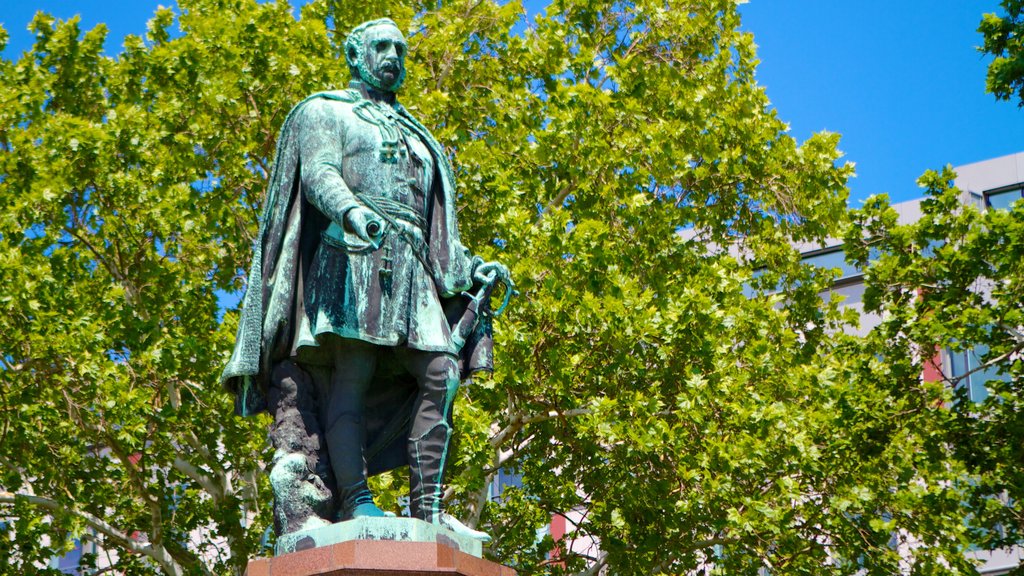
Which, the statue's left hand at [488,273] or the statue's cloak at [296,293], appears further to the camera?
the statue's left hand at [488,273]

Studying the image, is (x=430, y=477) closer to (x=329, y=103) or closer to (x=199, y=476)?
(x=329, y=103)

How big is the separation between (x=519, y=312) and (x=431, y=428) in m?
10.6

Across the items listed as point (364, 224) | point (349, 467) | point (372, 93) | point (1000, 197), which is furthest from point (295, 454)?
point (1000, 197)

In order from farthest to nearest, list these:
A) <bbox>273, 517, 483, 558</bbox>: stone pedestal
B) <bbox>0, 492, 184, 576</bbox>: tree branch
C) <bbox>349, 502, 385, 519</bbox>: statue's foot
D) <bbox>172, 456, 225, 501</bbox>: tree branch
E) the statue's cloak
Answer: <bbox>172, 456, 225, 501</bbox>: tree branch, <bbox>0, 492, 184, 576</bbox>: tree branch, the statue's cloak, <bbox>349, 502, 385, 519</bbox>: statue's foot, <bbox>273, 517, 483, 558</bbox>: stone pedestal

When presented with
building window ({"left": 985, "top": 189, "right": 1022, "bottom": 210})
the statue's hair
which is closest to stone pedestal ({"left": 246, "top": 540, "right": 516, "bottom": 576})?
the statue's hair

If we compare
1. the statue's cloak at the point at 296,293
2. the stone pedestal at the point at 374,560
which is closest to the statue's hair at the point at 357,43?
the statue's cloak at the point at 296,293

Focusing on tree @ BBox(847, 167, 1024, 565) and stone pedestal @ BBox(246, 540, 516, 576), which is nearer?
stone pedestal @ BBox(246, 540, 516, 576)

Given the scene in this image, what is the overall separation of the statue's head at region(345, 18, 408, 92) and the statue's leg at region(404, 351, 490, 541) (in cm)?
149

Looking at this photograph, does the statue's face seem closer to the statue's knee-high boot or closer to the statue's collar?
the statue's collar

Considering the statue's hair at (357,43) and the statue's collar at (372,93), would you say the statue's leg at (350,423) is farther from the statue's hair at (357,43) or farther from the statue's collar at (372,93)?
the statue's hair at (357,43)

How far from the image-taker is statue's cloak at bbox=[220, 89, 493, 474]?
22.9 feet

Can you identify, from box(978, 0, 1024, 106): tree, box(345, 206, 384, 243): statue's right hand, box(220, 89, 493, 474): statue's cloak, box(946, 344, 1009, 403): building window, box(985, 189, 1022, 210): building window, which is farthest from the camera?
box(985, 189, 1022, 210): building window

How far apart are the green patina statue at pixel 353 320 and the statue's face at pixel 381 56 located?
3 cm

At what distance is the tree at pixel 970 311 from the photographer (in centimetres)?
1694
